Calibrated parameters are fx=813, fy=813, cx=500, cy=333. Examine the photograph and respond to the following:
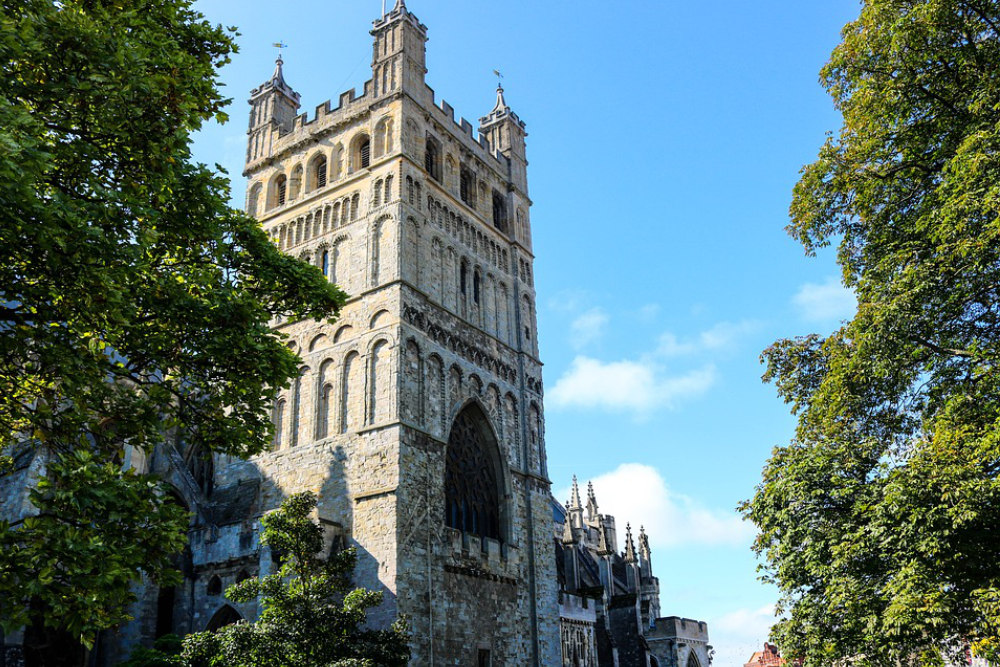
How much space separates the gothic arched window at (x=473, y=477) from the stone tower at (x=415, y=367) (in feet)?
0.20

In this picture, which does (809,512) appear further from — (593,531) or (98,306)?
(593,531)

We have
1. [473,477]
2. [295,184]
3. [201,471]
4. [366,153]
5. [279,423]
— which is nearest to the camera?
[279,423]

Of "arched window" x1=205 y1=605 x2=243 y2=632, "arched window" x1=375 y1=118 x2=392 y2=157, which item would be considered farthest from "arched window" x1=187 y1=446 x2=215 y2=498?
"arched window" x1=375 y1=118 x2=392 y2=157

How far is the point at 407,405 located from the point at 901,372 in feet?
44.6

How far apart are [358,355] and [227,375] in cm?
1433

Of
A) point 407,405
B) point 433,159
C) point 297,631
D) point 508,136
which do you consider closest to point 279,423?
point 407,405

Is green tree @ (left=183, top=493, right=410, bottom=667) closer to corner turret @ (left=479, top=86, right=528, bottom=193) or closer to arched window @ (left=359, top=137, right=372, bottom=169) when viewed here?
arched window @ (left=359, top=137, right=372, bottom=169)

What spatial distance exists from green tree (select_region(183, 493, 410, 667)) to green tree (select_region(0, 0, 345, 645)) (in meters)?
7.82

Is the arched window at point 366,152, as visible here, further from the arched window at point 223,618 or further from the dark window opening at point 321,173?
the arched window at point 223,618

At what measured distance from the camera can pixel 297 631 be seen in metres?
16.9

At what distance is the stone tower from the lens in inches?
869

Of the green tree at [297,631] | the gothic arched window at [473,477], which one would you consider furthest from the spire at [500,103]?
the green tree at [297,631]

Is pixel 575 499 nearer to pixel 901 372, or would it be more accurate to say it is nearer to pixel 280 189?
pixel 280 189

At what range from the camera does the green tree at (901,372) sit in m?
11.4
